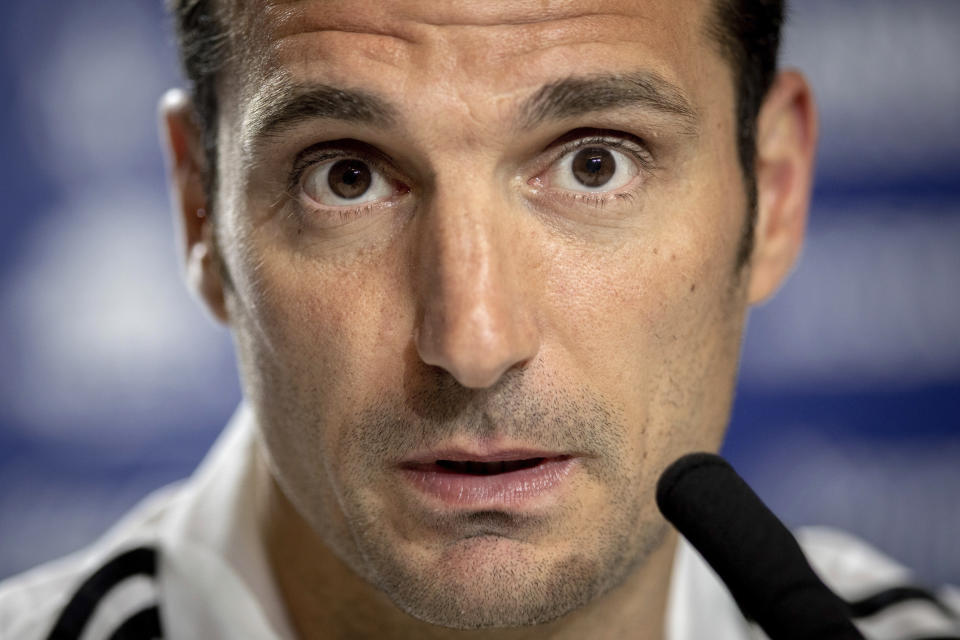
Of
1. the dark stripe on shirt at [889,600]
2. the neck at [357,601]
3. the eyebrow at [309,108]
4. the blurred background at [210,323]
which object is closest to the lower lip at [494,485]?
the neck at [357,601]

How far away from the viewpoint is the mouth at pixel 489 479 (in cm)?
108

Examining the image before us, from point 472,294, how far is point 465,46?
0.22 metres

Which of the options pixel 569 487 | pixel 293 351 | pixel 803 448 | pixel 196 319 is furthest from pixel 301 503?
pixel 803 448

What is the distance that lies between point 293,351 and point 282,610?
34 centimetres

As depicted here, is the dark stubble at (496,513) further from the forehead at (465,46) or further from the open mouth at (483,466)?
the forehead at (465,46)

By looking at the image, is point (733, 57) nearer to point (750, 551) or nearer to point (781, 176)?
point (781, 176)

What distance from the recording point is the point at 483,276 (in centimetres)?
103

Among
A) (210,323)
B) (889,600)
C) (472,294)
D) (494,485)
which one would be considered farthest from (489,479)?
(210,323)

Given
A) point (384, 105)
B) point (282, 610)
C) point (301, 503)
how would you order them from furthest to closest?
1. point (282, 610)
2. point (301, 503)
3. point (384, 105)

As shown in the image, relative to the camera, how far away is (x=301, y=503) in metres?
1.21

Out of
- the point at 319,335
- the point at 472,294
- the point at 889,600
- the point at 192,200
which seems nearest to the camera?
the point at 472,294

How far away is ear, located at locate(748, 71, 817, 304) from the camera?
140cm

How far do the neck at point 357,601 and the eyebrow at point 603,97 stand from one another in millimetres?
465

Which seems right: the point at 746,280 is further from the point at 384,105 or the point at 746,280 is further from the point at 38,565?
the point at 38,565
